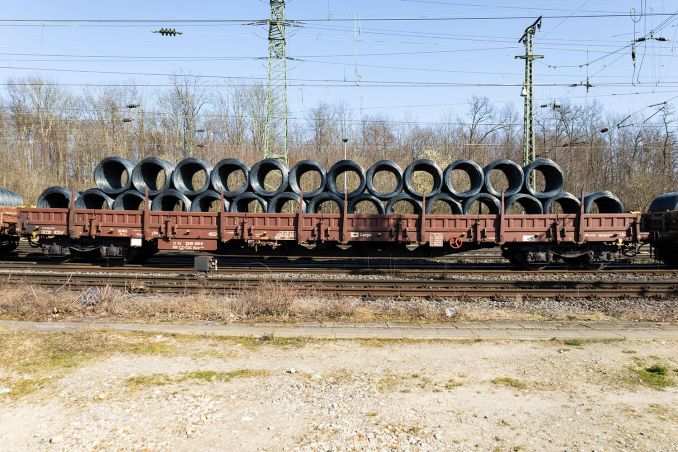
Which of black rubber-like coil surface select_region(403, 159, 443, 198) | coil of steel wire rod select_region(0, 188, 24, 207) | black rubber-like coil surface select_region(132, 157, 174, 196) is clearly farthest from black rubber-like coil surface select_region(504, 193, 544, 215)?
coil of steel wire rod select_region(0, 188, 24, 207)

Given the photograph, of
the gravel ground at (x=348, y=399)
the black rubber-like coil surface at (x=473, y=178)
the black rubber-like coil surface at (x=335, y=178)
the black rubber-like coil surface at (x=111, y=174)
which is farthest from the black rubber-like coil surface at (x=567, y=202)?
the black rubber-like coil surface at (x=111, y=174)

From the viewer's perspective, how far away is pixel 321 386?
16.2 feet

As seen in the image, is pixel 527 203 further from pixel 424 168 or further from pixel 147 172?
pixel 147 172

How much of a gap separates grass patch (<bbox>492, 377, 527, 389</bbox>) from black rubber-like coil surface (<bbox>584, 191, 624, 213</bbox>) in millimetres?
9783

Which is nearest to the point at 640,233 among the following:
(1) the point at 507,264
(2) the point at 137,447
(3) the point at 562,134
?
(1) the point at 507,264

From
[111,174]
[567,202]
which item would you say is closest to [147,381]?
[111,174]

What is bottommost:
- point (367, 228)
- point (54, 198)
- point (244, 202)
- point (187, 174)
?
point (367, 228)

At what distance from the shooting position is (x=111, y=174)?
580 inches

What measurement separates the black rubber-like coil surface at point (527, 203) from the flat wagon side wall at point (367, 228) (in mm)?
902

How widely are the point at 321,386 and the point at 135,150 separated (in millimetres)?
44239

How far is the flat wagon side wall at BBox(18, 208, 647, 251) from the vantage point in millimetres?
12250

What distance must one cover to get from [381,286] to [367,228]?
2.24m

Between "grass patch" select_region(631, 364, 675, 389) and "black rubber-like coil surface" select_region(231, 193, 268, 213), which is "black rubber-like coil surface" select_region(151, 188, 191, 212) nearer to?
"black rubber-like coil surface" select_region(231, 193, 268, 213)

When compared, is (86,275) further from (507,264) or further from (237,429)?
(507,264)
